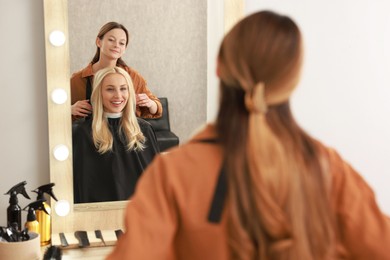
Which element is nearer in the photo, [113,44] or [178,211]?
[178,211]

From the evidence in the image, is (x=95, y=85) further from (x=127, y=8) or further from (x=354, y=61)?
(x=354, y=61)

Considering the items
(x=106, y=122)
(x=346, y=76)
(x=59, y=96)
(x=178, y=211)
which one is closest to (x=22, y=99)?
(x=59, y=96)

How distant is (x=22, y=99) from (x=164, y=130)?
43 centimetres

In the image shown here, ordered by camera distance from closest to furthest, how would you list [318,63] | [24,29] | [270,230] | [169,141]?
[270,230]
[24,29]
[169,141]
[318,63]

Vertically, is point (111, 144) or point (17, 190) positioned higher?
point (111, 144)

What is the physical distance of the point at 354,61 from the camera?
6.60 feet

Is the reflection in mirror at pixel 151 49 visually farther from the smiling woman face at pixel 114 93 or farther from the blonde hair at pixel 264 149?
the blonde hair at pixel 264 149

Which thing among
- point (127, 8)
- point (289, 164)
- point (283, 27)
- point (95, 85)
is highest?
point (127, 8)

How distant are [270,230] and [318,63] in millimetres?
1095

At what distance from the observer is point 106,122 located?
5.65ft

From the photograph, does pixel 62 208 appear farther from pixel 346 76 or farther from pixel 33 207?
pixel 346 76

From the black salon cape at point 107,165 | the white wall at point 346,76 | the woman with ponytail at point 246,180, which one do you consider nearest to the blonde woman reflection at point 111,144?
the black salon cape at point 107,165

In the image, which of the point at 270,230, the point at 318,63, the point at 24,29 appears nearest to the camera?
the point at 270,230

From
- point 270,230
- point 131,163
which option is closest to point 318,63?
point 131,163
